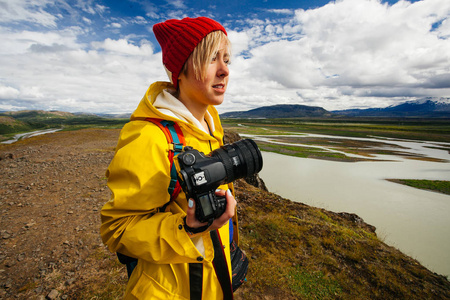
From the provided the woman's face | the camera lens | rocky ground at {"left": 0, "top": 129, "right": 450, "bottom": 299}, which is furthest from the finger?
rocky ground at {"left": 0, "top": 129, "right": 450, "bottom": 299}

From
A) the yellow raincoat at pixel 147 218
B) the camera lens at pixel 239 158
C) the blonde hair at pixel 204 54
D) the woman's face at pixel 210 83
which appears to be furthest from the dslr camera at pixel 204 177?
the blonde hair at pixel 204 54

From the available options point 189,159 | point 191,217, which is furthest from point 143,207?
point 189,159

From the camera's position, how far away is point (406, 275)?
4508 millimetres

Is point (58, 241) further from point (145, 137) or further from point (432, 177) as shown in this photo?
point (432, 177)

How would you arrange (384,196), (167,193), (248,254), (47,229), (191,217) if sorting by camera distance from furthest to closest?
(384,196)
(47,229)
(248,254)
(167,193)
(191,217)

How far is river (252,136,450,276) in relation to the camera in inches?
314

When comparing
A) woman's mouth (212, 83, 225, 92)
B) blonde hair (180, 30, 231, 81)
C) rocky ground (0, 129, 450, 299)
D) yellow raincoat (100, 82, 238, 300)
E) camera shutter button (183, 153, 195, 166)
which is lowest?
rocky ground (0, 129, 450, 299)

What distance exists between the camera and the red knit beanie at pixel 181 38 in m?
1.62

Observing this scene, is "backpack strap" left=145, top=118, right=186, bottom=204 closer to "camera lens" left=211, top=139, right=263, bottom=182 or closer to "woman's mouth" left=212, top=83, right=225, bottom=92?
"camera lens" left=211, top=139, right=263, bottom=182

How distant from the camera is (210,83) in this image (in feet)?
5.35

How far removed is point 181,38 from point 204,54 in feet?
0.74

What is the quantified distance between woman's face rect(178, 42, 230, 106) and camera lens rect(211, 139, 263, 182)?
0.43 metres

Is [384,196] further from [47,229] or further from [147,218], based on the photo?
[47,229]

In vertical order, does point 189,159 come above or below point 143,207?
above
